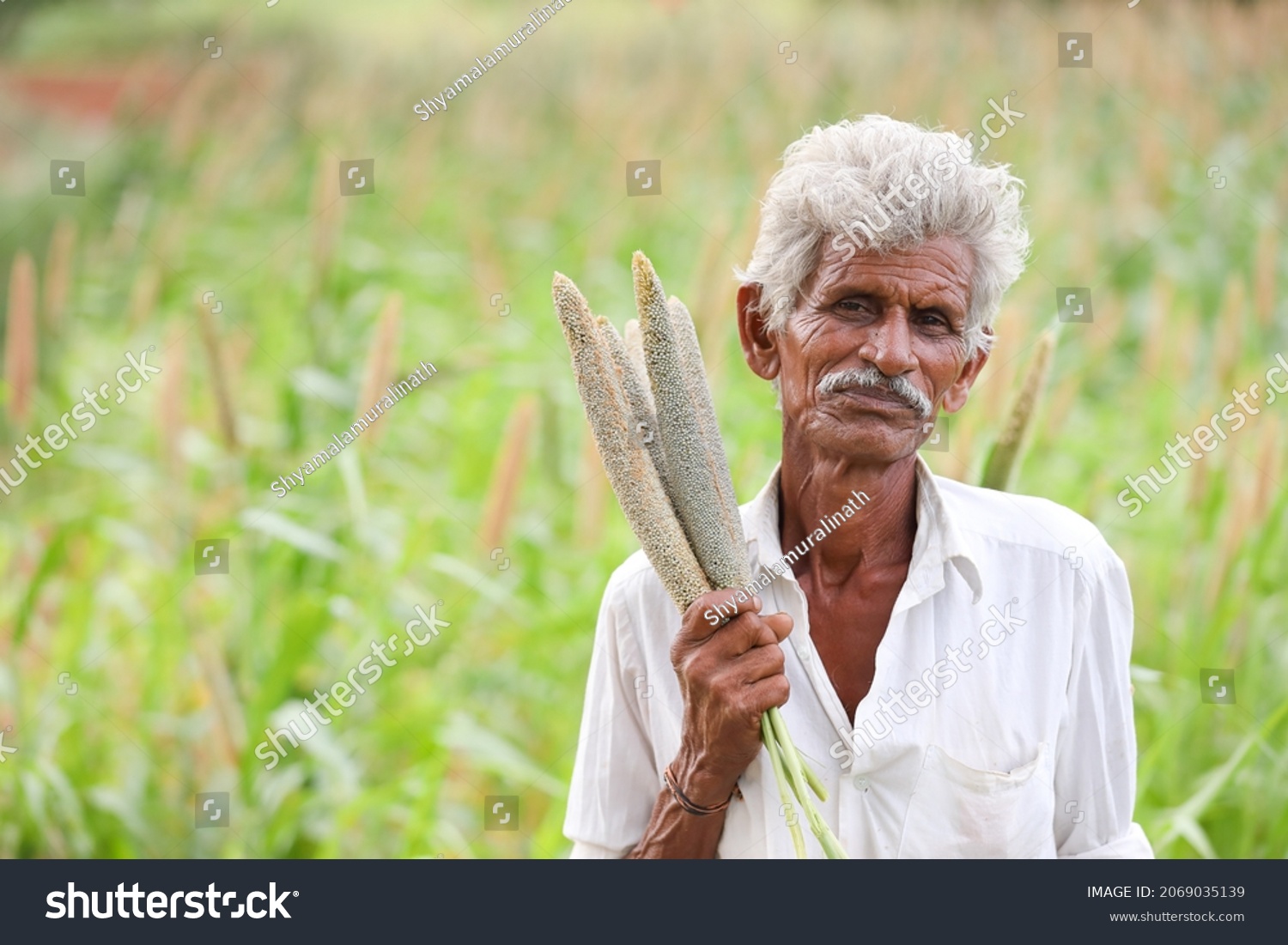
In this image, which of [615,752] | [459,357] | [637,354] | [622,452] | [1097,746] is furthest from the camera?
[459,357]

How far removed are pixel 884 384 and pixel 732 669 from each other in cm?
41

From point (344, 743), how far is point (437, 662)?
30 centimetres

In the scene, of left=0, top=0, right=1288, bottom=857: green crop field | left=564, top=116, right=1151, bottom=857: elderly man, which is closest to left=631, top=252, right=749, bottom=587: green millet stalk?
left=564, top=116, right=1151, bottom=857: elderly man

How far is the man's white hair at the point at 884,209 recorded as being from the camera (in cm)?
163

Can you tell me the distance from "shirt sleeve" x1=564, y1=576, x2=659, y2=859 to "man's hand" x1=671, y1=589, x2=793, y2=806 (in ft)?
→ 0.83

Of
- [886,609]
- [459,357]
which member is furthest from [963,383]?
[459,357]

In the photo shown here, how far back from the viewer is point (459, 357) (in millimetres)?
3506

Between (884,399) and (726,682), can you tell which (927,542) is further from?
(726,682)

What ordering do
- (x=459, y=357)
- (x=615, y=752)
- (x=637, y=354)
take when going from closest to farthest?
(x=637, y=354) → (x=615, y=752) → (x=459, y=357)

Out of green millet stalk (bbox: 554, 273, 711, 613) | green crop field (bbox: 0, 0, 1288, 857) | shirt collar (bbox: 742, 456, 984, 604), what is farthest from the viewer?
green crop field (bbox: 0, 0, 1288, 857)

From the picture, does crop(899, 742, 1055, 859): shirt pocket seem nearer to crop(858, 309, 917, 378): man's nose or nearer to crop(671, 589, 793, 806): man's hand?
crop(671, 589, 793, 806): man's hand

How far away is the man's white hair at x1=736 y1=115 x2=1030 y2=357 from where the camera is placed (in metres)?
1.63

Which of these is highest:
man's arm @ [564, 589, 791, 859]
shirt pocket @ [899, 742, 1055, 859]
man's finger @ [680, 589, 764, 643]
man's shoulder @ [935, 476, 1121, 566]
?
man's shoulder @ [935, 476, 1121, 566]

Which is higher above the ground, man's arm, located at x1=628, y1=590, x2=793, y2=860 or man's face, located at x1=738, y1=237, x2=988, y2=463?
man's face, located at x1=738, y1=237, x2=988, y2=463
